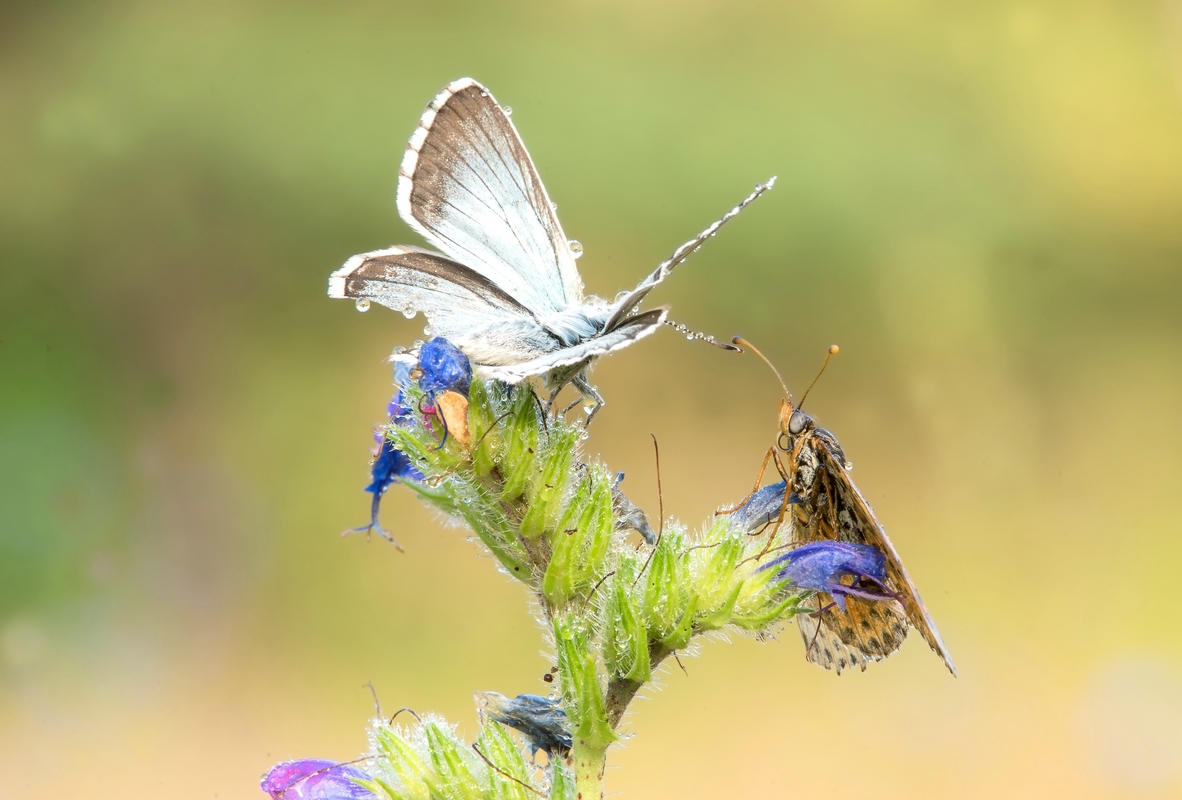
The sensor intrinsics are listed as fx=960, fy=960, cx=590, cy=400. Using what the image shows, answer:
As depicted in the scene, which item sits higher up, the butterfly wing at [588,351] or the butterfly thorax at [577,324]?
the butterfly thorax at [577,324]

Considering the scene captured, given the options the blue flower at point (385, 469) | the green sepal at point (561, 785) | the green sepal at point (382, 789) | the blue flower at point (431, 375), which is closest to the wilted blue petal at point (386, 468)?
the blue flower at point (385, 469)

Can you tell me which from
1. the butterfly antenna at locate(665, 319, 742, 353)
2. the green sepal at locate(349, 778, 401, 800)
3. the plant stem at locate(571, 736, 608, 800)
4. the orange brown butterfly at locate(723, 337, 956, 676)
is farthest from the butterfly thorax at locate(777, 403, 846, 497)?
the green sepal at locate(349, 778, 401, 800)

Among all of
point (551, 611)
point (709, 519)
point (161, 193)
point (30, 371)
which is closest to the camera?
point (551, 611)

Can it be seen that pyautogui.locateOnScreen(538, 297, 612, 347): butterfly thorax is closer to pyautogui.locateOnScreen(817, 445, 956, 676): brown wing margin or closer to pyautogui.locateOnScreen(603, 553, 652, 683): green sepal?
pyautogui.locateOnScreen(603, 553, 652, 683): green sepal

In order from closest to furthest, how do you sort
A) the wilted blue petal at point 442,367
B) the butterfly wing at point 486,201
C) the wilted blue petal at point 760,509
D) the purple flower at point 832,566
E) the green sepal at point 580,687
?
the green sepal at point 580,687 < the wilted blue petal at point 442,367 < the purple flower at point 832,566 < the butterfly wing at point 486,201 < the wilted blue petal at point 760,509

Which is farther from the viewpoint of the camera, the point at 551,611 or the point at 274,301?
the point at 274,301

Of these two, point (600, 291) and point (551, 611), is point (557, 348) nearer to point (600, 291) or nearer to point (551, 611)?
point (551, 611)

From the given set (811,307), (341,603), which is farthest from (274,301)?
(811,307)

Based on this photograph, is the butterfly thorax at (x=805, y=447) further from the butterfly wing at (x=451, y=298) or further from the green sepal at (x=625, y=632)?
the butterfly wing at (x=451, y=298)
